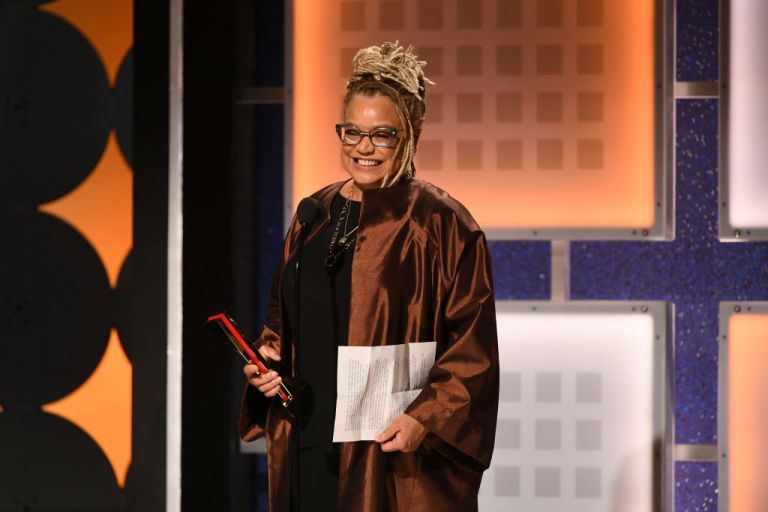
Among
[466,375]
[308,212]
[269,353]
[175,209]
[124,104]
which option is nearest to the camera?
[308,212]

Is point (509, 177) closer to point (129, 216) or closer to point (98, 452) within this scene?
point (129, 216)

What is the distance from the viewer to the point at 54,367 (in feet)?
10.4

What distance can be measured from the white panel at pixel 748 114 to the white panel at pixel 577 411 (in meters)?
0.48

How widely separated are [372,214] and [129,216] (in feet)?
4.47

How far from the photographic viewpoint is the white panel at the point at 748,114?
297 cm

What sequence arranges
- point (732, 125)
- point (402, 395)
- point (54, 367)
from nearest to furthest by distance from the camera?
point (402, 395), point (732, 125), point (54, 367)

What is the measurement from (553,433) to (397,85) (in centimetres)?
142

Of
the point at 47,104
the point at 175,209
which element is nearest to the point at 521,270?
the point at 175,209

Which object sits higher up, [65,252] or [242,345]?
[65,252]

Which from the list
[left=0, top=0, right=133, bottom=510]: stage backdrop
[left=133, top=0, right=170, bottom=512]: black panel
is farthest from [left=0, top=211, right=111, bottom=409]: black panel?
[left=133, top=0, right=170, bottom=512]: black panel

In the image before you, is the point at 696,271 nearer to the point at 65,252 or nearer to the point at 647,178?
the point at 647,178

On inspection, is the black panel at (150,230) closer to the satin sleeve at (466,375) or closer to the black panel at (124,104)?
the black panel at (124,104)

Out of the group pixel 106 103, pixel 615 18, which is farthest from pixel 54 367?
pixel 615 18

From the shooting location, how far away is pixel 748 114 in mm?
2980
